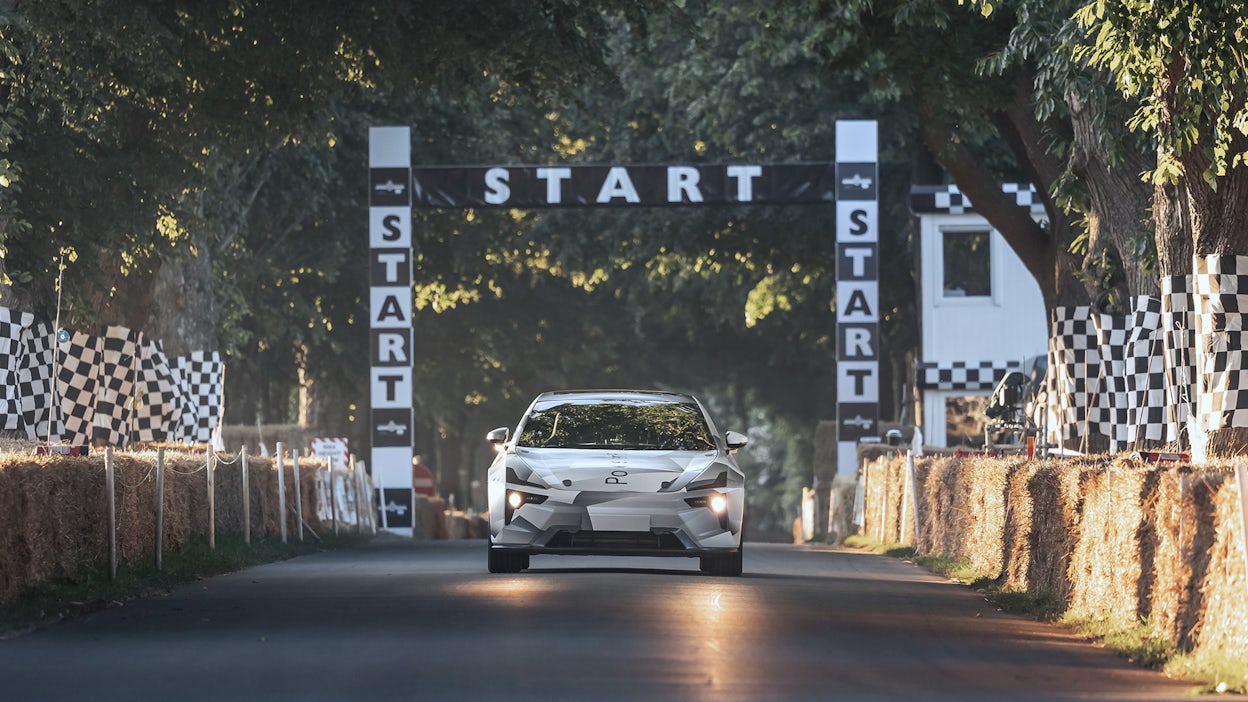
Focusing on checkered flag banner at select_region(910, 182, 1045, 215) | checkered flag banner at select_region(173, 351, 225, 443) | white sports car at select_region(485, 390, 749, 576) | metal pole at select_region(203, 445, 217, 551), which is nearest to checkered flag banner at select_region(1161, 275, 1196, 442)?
white sports car at select_region(485, 390, 749, 576)

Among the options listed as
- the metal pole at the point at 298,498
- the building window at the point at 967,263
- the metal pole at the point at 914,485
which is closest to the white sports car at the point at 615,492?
the metal pole at the point at 914,485

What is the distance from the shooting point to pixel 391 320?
140 feet

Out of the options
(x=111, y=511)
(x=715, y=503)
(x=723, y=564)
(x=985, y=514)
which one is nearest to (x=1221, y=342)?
(x=985, y=514)

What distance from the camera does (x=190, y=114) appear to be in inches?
1181

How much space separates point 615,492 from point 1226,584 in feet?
24.5

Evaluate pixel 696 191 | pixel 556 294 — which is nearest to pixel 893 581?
pixel 696 191

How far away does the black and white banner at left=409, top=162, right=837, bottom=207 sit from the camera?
4219cm

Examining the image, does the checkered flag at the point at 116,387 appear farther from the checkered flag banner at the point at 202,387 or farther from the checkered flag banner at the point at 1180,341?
the checkered flag banner at the point at 1180,341

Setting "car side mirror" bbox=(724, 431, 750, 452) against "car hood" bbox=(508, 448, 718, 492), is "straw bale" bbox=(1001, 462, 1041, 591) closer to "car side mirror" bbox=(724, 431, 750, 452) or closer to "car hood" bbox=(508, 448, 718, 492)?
"car side mirror" bbox=(724, 431, 750, 452)

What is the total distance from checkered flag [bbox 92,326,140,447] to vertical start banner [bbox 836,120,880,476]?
1518 cm

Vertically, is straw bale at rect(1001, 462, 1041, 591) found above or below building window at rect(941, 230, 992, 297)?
below

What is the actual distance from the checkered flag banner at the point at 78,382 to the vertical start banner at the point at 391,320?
12854 mm

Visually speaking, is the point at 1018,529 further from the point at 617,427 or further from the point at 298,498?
the point at 298,498

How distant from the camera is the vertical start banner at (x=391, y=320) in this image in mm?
42438
